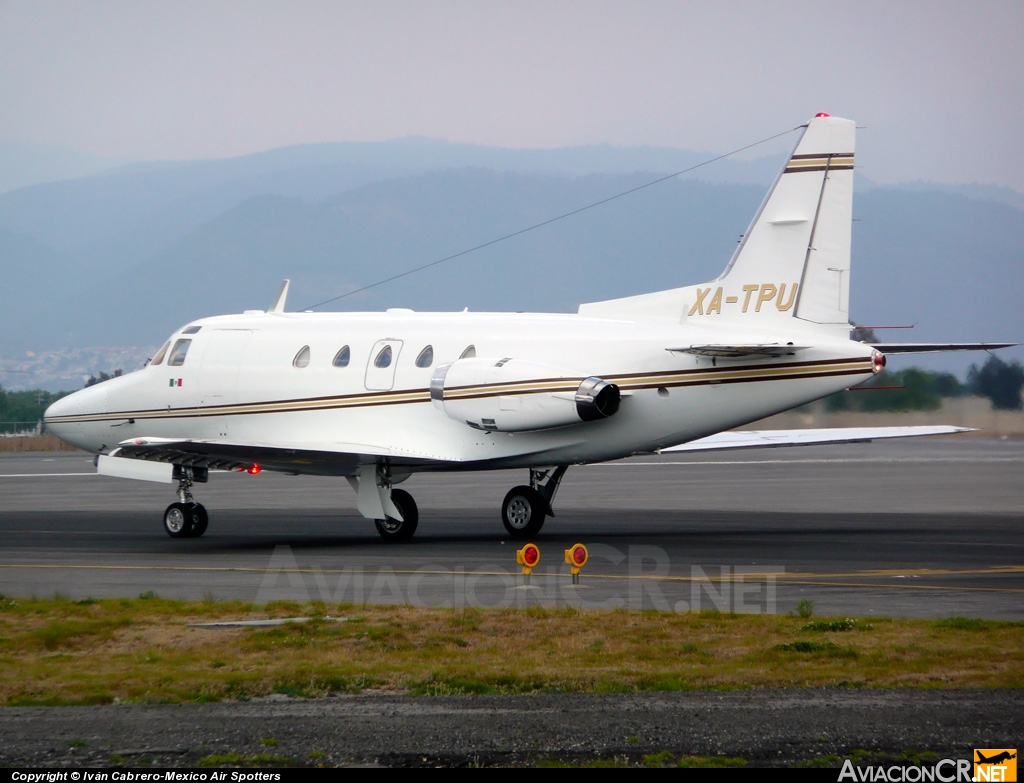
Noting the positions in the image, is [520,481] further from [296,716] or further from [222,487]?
[296,716]

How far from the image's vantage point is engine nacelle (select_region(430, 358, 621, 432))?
21.3 metres

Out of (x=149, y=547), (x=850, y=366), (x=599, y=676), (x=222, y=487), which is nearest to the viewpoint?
(x=599, y=676)

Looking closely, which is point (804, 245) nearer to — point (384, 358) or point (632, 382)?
point (632, 382)

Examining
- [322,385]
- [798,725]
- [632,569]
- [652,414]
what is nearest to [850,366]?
[652,414]

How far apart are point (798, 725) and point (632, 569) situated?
391 inches

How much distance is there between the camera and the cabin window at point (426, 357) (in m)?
23.7

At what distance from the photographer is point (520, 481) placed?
1715 inches

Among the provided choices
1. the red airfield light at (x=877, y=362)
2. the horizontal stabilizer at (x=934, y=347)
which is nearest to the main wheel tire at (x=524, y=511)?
the red airfield light at (x=877, y=362)

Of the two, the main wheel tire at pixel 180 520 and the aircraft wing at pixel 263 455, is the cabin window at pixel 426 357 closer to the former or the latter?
the aircraft wing at pixel 263 455

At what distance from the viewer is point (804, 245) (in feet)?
70.7

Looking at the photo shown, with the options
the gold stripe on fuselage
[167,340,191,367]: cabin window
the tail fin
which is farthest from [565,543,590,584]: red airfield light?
[167,340,191,367]: cabin window

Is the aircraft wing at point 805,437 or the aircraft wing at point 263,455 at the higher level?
the aircraft wing at point 805,437

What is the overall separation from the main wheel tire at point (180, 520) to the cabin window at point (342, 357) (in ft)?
13.1

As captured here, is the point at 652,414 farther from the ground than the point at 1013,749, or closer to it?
farther from the ground
